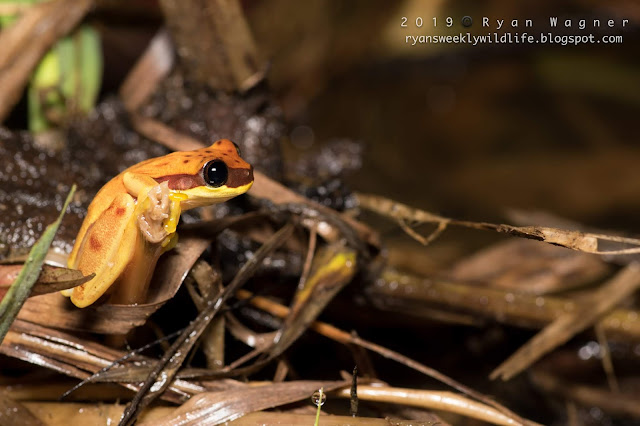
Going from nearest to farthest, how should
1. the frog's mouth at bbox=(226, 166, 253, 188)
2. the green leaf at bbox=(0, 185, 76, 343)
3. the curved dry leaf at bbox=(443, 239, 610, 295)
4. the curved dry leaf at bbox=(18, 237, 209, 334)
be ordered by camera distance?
the green leaf at bbox=(0, 185, 76, 343)
the frog's mouth at bbox=(226, 166, 253, 188)
the curved dry leaf at bbox=(18, 237, 209, 334)
the curved dry leaf at bbox=(443, 239, 610, 295)

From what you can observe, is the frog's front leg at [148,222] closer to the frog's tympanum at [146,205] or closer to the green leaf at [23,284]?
the frog's tympanum at [146,205]

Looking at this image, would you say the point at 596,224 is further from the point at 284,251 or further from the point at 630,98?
the point at 284,251

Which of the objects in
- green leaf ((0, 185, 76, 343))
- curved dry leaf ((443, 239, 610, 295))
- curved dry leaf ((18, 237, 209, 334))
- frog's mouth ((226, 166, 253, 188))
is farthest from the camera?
curved dry leaf ((443, 239, 610, 295))

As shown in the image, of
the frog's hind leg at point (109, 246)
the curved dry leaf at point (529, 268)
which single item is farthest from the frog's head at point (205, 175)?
the curved dry leaf at point (529, 268)

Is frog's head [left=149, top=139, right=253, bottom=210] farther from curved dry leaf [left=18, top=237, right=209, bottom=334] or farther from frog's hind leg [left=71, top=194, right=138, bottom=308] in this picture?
curved dry leaf [left=18, top=237, right=209, bottom=334]

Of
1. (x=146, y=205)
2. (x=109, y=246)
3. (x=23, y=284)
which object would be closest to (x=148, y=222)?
(x=146, y=205)

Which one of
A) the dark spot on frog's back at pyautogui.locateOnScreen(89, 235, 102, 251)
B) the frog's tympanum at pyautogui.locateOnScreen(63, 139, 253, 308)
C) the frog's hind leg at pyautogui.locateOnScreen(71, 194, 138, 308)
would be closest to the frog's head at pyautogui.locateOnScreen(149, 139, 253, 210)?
the frog's tympanum at pyautogui.locateOnScreen(63, 139, 253, 308)

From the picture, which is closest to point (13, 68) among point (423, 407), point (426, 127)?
point (423, 407)
